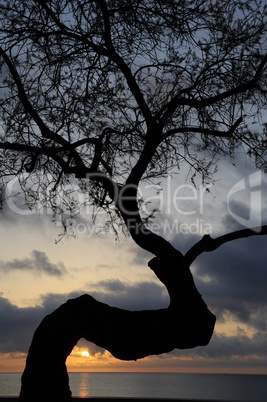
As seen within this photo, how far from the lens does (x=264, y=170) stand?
11789mm

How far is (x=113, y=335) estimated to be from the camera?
9055 millimetres

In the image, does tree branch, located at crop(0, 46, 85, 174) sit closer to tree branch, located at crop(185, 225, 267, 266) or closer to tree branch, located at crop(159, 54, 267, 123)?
tree branch, located at crop(159, 54, 267, 123)

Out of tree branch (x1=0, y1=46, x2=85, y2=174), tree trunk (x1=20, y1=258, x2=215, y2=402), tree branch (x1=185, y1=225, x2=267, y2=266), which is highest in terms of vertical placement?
tree branch (x1=0, y1=46, x2=85, y2=174)

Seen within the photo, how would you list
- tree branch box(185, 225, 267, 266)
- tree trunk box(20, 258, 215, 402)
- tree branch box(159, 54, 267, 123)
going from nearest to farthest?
1. tree trunk box(20, 258, 215, 402)
2. tree branch box(185, 225, 267, 266)
3. tree branch box(159, 54, 267, 123)

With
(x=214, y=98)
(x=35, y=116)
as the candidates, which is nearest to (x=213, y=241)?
(x=214, y=98)

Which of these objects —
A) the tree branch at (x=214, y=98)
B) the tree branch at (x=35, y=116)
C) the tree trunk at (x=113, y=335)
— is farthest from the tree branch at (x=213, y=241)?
the tree branch at (x=35, y=116)

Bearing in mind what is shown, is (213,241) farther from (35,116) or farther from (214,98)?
(35,116)

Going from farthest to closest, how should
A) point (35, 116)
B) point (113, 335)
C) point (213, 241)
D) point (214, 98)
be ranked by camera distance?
point (35, 116) < point (214, 98) < point (213, 241) < point (113, 335)

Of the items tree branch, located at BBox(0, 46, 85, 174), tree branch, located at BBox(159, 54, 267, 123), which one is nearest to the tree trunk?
tree branch, located at BBox(0, 46, 85, 174)

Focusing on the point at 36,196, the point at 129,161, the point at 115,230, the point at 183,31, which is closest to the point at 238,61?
the point at 183,31

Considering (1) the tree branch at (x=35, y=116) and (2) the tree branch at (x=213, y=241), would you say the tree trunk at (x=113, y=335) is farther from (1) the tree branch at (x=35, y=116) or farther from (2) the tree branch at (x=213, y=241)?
(1) the tree branch at (x=35, y=116)

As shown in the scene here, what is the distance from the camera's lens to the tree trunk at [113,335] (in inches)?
355

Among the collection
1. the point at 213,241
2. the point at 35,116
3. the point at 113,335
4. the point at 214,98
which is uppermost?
the point at 214,98

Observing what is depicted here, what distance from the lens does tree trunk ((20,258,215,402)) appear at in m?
9.02
